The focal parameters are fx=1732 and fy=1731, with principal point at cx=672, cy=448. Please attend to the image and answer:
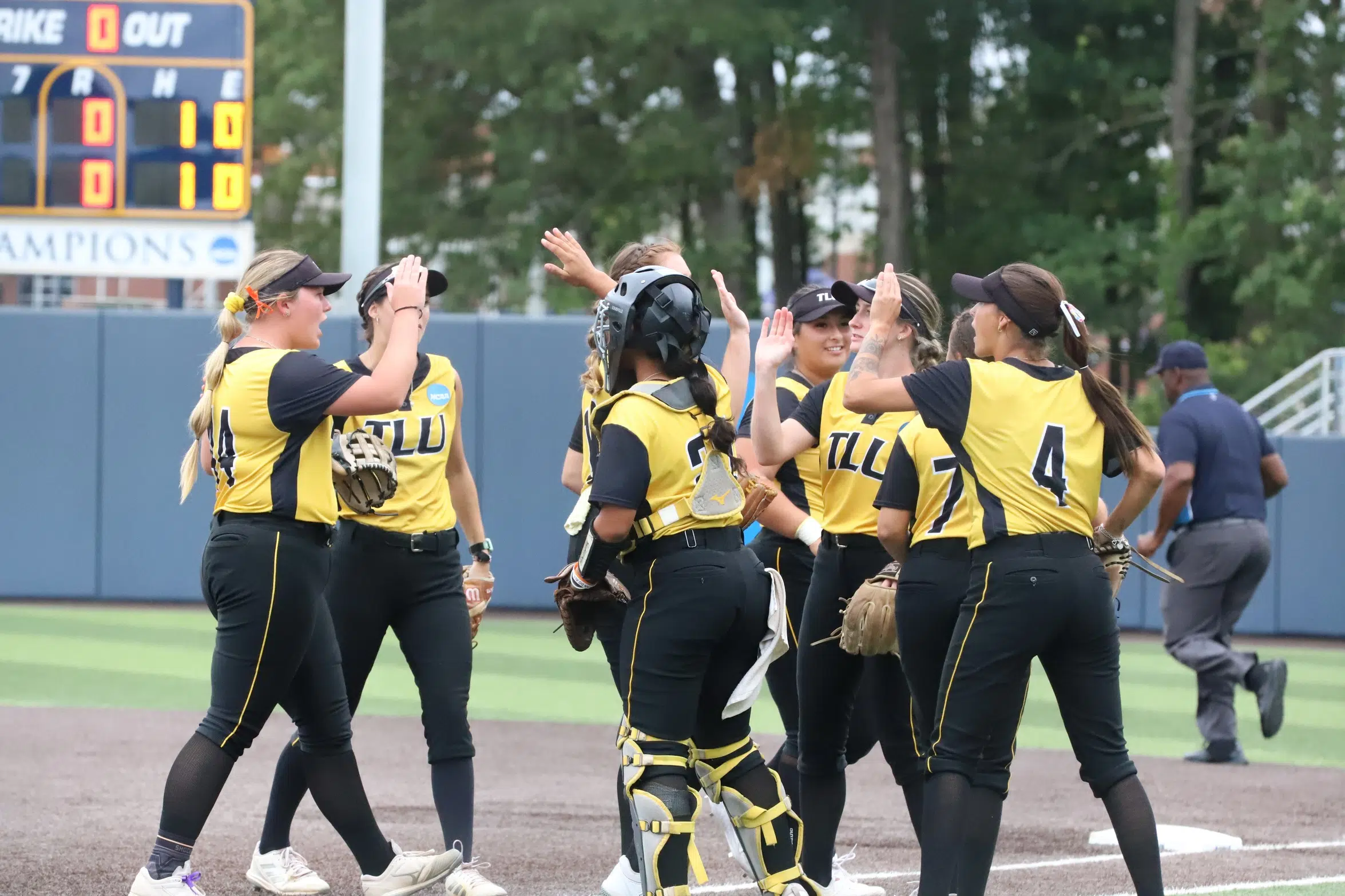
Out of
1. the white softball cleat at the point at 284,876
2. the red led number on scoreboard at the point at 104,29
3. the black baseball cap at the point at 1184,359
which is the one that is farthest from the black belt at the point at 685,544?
the red led number on scoreboard at the point at 104,29

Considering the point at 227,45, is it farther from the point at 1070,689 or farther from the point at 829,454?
the point at 1070,689

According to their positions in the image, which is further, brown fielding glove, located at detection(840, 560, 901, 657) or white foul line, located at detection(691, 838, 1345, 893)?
white foul line, located at detection(691, 838, 1345, 893)

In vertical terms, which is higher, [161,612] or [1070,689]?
[1070,689]

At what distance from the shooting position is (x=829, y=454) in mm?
5734

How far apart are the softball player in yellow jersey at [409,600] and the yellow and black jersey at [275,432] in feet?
1.59

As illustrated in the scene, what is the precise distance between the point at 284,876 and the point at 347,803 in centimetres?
39

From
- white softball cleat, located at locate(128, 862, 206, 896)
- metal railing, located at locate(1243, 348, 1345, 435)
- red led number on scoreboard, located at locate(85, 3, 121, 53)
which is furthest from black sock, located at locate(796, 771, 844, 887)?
red led number on scoreboard, located at locate(85, 3, 121, 53)

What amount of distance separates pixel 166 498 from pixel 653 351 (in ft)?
36.0

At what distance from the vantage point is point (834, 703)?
5688mm

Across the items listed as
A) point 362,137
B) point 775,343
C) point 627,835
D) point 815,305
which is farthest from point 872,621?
point 362,137

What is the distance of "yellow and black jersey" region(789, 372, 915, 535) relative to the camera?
565cm

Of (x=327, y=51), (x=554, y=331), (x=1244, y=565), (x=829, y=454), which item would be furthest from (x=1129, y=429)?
(x=327, y=51)

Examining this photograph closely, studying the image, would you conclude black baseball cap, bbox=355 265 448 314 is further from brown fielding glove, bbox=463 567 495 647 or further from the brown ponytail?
the brown ponytail

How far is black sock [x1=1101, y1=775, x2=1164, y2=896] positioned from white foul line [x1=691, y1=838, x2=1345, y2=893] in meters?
0.92
